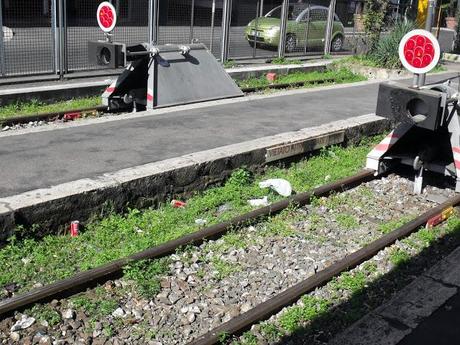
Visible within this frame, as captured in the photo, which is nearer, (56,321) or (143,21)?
(56,321)

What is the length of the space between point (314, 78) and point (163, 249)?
11024 mm

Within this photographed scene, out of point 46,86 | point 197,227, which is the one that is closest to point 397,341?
point 197,227

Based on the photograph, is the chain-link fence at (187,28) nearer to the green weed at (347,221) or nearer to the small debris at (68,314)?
the green weed at (347,221)

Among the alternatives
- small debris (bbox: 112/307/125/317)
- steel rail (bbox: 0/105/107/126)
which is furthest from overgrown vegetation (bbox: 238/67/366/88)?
small debris (bbox: 112/307/125/317)

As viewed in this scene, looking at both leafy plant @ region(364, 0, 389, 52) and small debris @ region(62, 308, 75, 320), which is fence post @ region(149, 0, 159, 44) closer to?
leafy plant @ region(364, 0, 389, 52)

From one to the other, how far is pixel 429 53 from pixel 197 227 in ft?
11.4

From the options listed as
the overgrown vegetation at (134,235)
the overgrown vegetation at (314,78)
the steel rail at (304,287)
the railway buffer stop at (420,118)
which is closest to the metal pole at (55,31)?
the overgrown vegetation at (314,78)

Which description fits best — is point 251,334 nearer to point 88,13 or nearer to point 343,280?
point 343,280

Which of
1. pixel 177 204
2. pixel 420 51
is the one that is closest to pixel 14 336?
pixel 177 204

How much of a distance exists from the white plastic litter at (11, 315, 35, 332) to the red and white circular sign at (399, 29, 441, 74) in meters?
5.16

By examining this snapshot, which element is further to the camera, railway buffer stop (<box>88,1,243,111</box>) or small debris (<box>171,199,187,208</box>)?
railway buffer stop (<box>88,1,243,111</box>)

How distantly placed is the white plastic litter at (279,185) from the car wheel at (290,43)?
452 inches

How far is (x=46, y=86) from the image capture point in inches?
454

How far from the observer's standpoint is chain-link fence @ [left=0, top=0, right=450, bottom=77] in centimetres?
1234
